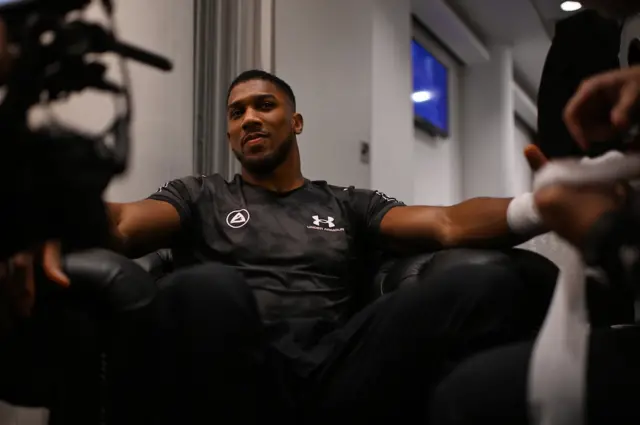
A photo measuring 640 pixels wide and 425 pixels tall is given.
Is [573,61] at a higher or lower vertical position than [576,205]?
higher

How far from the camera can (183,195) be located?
161 cm

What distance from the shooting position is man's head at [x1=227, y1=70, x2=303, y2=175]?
1.75m

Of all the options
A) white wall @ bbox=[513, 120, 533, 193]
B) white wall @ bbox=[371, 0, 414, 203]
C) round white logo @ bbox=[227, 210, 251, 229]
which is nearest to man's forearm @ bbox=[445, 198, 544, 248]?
round white logo @ bbox=[227, 210, 251, 229]

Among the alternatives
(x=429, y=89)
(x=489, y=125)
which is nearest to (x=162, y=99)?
(x=429, y=89)

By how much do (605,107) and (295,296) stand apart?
2.97ft

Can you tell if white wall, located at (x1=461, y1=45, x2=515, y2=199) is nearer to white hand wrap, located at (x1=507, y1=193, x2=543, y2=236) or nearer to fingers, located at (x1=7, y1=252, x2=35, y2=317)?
→ white hand wrap, located at (x1=507, y1=193, x2=543, y2=236)

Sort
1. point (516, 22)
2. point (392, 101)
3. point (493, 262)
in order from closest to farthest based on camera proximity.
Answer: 1. point (493, 262)
2. point (392, 101)
3. point (516, 22)

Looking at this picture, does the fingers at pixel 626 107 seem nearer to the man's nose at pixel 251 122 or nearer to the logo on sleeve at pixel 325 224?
the logo on sleeve at pixel 325 224

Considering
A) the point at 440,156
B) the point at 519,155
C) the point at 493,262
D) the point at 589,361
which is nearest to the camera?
the point at 589,361

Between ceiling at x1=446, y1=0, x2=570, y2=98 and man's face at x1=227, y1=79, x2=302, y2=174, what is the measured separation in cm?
259

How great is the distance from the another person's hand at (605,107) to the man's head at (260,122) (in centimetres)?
114

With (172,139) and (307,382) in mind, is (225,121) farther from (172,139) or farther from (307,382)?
(307,382)

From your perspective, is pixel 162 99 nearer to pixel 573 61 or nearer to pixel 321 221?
pixel 321 221

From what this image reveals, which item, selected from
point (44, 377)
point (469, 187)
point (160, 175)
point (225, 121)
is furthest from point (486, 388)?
point (469, 187)
